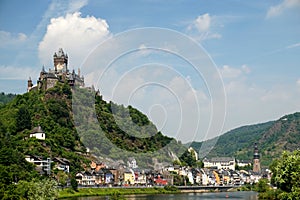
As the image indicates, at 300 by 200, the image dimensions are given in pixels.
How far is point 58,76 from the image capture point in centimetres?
9362

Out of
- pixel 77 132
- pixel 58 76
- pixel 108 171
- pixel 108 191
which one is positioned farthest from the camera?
pixel 58 76

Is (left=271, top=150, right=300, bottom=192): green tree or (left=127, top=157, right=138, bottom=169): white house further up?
(left=127, top=157, right=138, bottom=169): white house

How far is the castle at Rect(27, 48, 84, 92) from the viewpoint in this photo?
297 feet

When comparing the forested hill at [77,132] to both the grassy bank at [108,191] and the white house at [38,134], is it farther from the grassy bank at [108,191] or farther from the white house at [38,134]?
the grassy bank at [108,191]

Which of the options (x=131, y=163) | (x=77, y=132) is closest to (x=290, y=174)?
(x=77, y=132)

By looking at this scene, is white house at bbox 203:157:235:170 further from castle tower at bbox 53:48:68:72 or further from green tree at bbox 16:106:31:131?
green tree at bbox 16:106:31:131

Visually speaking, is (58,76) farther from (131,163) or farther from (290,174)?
(290,174)

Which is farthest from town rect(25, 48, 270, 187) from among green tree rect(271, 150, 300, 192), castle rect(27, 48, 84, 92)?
green tree rect(271, 150, 300, 192)

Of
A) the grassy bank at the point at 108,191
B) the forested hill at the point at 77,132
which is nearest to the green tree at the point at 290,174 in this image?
the grassy bank at the point at 108,191

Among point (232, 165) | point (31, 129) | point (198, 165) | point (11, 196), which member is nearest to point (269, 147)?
point (232, 165)

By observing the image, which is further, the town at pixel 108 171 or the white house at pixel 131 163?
the white house at pixel 131 163

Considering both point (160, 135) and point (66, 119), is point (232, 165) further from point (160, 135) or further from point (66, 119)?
point (66, 119)

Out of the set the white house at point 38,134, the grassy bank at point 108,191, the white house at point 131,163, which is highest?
the white house at point 38,134

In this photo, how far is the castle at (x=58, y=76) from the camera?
90625 millimetres
